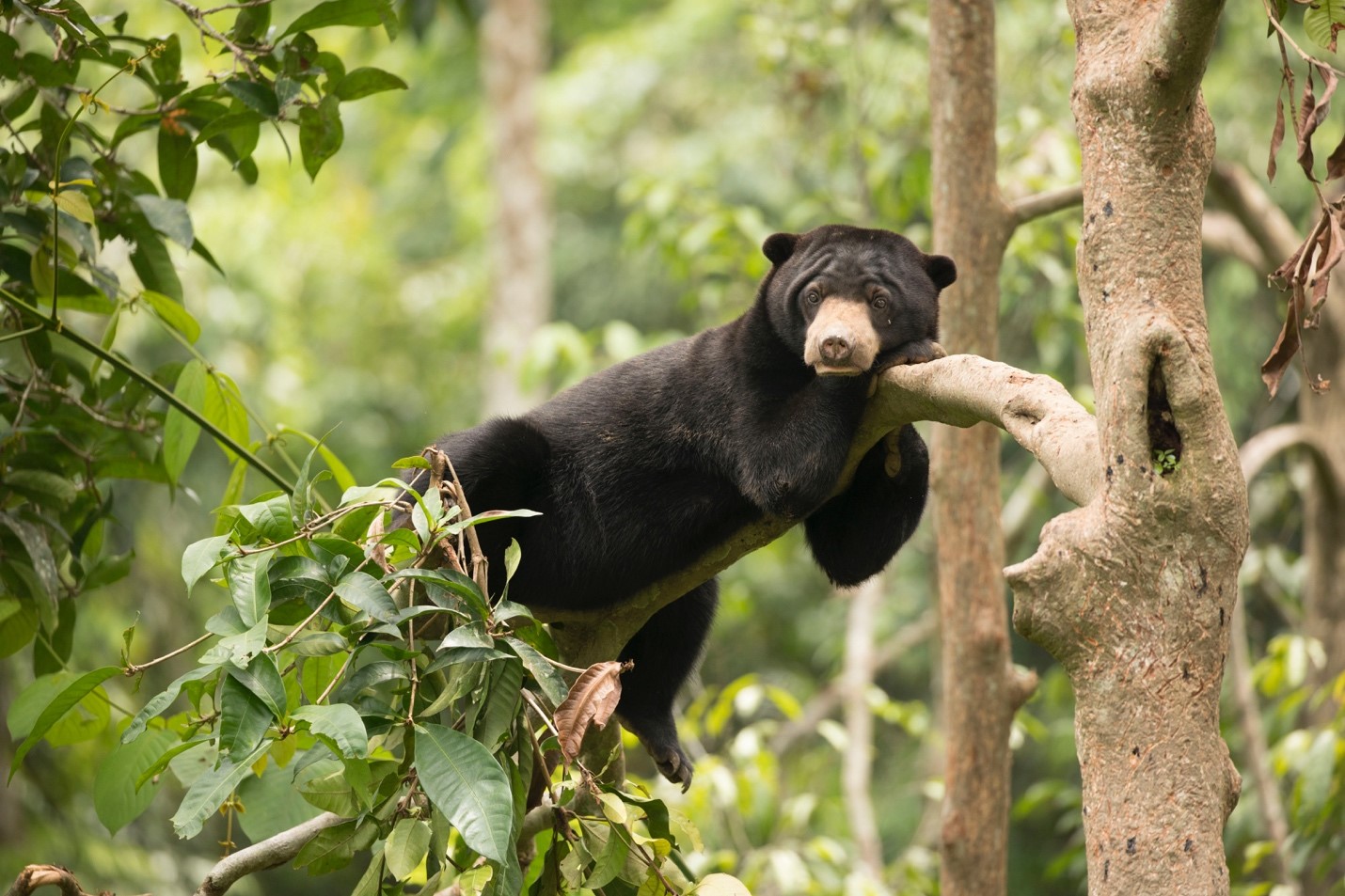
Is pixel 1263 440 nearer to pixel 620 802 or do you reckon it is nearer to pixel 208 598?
pixel 620 802

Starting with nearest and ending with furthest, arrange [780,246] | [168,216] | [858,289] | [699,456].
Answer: [168,216]
[858,289]
[699,456]
[780,246]

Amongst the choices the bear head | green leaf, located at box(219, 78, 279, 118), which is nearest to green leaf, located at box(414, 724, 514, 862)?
the bear head

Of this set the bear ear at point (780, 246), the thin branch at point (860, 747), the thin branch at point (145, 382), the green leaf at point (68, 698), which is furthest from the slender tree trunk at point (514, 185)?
the green leaf at point (68, 698)

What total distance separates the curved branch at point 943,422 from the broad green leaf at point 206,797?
1218 millimetres

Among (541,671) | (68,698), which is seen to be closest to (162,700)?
Result: (68,698)

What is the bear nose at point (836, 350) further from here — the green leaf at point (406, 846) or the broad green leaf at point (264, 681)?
the broad green leaf at point (264, 681)

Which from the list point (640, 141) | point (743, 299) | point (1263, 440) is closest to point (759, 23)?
point (743, 299)

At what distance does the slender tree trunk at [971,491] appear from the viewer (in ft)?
13.6

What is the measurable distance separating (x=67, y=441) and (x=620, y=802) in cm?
174

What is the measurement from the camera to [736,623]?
37.5ft

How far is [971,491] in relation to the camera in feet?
13.9

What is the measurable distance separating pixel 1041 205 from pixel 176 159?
249cm

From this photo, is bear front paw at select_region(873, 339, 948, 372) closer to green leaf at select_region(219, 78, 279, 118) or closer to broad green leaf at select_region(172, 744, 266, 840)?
green leaf at select_region(219, 78, 279, 118)

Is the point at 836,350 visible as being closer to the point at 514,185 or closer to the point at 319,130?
the point at 319,130
